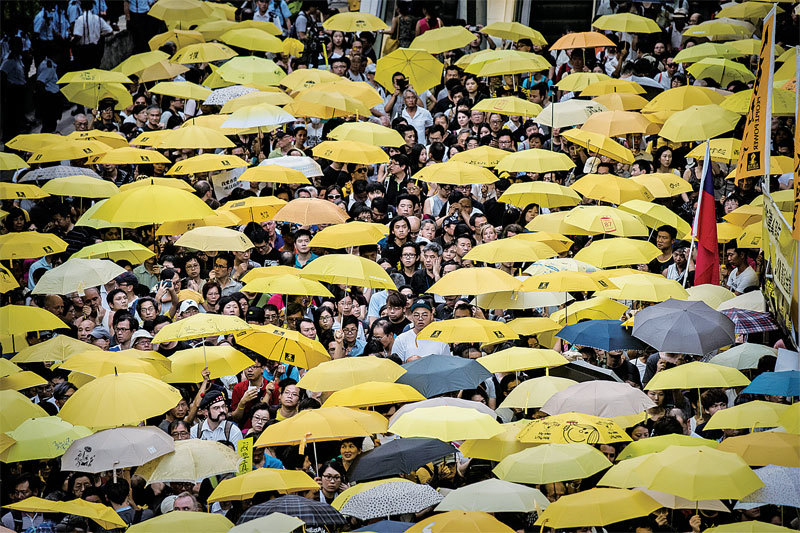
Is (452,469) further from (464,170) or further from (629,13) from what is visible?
(629,13)

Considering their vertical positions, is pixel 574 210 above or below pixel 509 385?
above

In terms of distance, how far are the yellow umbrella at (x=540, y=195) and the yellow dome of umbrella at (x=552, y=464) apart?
20.3ft

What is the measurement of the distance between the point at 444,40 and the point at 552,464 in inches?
481

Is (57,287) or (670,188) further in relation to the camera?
(670,188)

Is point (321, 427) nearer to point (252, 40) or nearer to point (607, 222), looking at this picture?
point (607, 222)

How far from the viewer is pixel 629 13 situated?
805 inches

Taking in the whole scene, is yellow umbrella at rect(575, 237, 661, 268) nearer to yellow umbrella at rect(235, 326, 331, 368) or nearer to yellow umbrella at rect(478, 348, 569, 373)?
yellow umbrella at rect(478, 348, 569, 373)

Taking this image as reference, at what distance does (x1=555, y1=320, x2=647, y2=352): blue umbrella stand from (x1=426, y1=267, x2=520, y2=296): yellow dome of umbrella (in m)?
0.90

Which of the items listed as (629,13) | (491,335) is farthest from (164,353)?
(629,13)

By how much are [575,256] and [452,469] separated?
427 cm

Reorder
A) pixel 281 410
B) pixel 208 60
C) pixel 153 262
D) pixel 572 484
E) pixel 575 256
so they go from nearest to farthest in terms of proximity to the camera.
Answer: pixel 572 484 → pixel 281 410 → pixel 575 256 → pixel 153 262 → pixel 208 60

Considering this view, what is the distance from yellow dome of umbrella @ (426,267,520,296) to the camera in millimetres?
12500

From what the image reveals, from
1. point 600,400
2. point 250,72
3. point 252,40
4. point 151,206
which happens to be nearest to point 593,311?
point 600,400

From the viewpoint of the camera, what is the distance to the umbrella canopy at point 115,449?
9.95 metres
